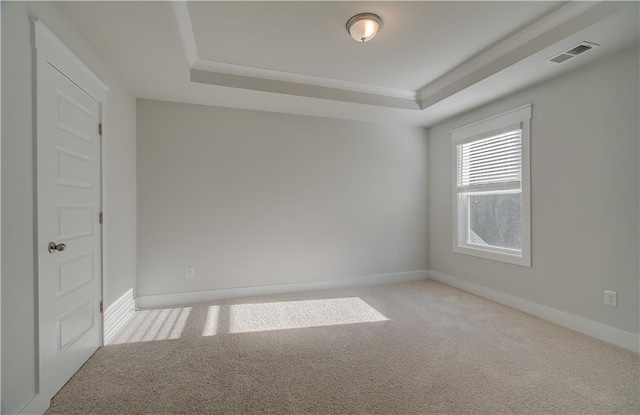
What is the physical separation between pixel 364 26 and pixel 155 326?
3.32 meters

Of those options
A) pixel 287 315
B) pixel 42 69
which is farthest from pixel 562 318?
A: pixel 42 69

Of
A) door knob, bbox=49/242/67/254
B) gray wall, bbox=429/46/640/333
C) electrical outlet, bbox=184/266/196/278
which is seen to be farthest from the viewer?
electrical outlet, bbox=184/266/196/278

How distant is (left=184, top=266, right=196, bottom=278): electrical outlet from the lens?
3.65 metres

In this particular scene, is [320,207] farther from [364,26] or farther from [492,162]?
[364,26]

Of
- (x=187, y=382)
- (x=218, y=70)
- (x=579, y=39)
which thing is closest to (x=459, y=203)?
(x=579, y=39)

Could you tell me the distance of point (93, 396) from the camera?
6.16 feet

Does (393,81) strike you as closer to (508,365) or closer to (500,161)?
(500,161)

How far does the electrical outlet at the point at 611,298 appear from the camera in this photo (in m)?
2.54

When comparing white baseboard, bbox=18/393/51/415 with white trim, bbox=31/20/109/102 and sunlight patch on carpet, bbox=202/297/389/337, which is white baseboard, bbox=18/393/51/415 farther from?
white trim, bbox=31/20/109/102

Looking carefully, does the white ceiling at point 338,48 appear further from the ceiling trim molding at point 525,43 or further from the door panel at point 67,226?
the door panel at point 67,226

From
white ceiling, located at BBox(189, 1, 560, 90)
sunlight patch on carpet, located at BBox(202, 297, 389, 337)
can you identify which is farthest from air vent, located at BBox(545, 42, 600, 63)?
sunlight patch on carpet, located at BBox(202, 297, 389, 337)

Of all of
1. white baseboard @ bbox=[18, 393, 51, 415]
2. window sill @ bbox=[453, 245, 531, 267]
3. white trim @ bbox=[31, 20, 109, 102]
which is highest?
white trim @ bbox=[31, 20, 109, 102]

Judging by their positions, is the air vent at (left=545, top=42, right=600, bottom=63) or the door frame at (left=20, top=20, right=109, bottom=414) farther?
the air vent at (left=545, top=42, right=600, bottom=63)

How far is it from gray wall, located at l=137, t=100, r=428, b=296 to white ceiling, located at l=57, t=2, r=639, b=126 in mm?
400
